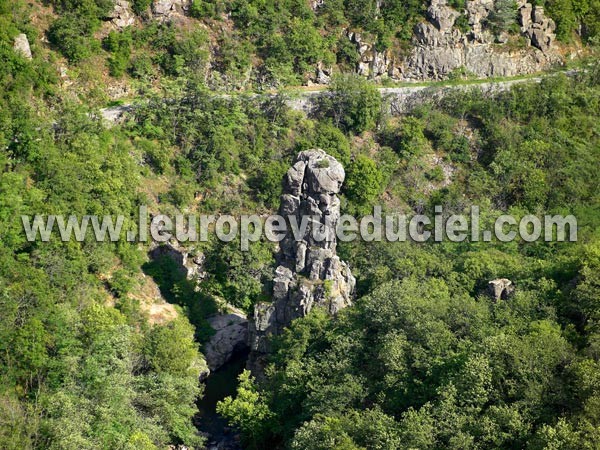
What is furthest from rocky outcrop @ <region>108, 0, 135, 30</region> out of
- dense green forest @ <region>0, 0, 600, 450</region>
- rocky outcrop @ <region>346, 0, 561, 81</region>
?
rocky outcrop @ <region>346, 0, 561, 81</region>

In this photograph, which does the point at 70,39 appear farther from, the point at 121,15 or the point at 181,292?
the point at 181,292

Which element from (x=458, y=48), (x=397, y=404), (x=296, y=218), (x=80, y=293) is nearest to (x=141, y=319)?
(x=80, y=293)

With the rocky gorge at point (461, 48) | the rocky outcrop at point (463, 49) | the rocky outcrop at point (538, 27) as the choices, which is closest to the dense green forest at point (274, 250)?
the rocky outcrop at point (538, 27)

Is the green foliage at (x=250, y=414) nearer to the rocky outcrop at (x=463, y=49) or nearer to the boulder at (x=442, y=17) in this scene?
the rocky outcrop at (x=463, y=49)

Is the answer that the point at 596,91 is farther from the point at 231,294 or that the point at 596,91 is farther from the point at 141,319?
the point at 141,319

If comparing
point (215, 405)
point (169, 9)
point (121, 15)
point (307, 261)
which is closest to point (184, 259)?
point (215, 405)
